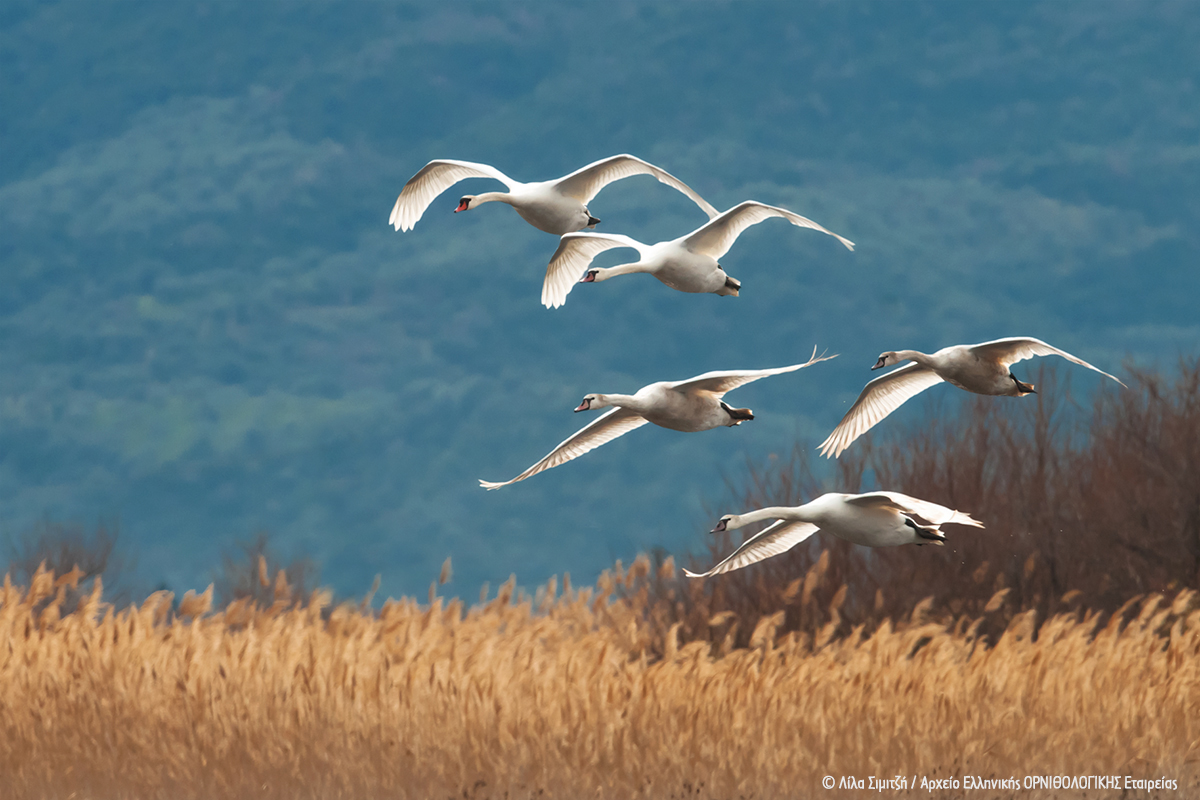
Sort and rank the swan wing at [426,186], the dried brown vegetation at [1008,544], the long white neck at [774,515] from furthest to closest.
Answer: the dried brown vegetation at [1008,544] → the swan wing at [426,186] → the long white neck at [774,515]

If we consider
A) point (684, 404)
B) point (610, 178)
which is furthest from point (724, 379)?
point (610, 178)

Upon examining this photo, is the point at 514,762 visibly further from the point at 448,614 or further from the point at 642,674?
the point at 448,614

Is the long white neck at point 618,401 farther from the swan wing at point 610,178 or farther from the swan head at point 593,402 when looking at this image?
the swan wing at point 610,178

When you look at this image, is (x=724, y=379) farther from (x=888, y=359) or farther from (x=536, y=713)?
(x=536, y=713)

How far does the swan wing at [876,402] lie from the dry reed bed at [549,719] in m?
3.05

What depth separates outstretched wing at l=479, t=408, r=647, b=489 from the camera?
834 cm

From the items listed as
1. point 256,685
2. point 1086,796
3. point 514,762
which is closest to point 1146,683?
point 1086,796

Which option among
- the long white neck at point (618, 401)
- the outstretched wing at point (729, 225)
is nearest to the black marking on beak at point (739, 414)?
the long white neck at point (618, 401)

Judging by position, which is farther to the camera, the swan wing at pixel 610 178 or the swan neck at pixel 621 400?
the swan wing at pixel 610 178

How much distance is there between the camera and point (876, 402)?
328 inches

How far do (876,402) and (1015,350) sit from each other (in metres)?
1.02

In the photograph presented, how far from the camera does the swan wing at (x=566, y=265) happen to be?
29.3ft

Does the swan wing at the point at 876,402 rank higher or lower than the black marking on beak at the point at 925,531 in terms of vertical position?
higher

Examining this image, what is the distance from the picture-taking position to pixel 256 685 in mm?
11500
